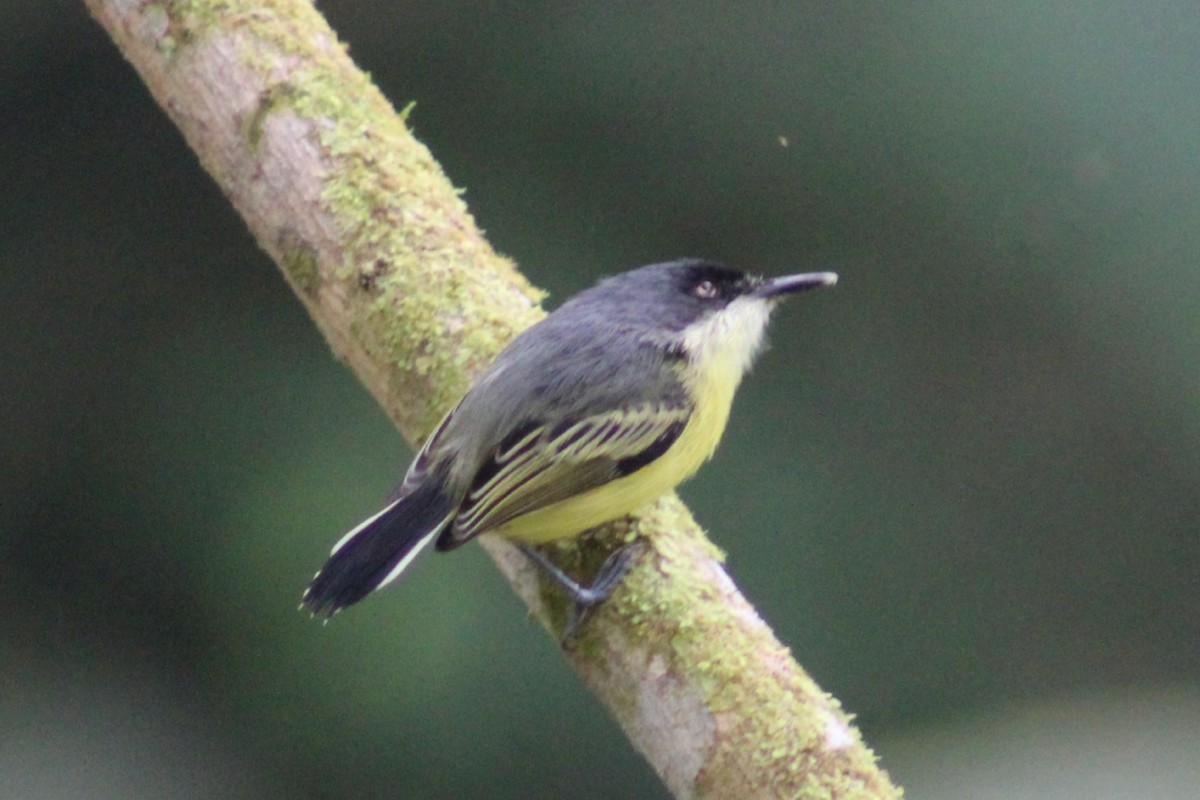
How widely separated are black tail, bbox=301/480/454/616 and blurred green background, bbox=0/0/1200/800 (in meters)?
1.82

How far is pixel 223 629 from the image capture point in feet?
16.0

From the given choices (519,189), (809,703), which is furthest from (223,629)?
(809,703)

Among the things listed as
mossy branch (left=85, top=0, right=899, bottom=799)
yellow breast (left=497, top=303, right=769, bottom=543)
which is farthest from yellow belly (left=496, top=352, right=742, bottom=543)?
mossy branch (left=85, top=0, right=899, bottom=799)

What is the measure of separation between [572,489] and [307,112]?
1.34 metres

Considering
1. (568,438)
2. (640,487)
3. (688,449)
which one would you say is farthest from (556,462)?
(688,449)

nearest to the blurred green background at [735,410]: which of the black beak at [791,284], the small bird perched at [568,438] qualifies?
the black beak at [791,284]

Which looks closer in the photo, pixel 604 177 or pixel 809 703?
pixel 809 703

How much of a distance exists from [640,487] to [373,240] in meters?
1.00

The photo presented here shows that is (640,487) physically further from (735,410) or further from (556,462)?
(735,410)

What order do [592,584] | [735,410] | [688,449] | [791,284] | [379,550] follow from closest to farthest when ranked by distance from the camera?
[379,550] → [592,584] → [688,449] → [791,284] → [735,410]

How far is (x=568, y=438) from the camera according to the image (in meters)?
2.99

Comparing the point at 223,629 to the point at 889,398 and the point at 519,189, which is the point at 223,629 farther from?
the point at 889,398

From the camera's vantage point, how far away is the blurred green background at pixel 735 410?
4750 mm

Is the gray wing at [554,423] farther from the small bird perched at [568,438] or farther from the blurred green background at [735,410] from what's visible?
the blurred green background at [735,410]
